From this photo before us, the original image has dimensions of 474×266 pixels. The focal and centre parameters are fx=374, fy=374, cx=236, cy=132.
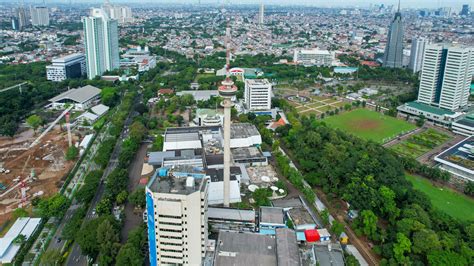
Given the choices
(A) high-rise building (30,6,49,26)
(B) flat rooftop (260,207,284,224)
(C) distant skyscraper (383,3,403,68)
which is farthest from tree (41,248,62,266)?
(A) high-rise building (30,6,49,26)

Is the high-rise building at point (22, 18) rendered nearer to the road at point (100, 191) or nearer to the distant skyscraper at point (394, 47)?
the road at point (100, 191)

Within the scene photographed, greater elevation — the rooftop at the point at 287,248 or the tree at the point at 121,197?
the rooftop at the point at 287,248

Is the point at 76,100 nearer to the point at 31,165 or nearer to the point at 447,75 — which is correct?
the point at 31,165

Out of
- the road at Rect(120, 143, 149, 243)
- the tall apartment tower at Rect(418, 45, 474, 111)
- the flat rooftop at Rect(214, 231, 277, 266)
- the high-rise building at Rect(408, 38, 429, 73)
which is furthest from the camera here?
the high-rise building at Rect(408, 38, 429, 73)

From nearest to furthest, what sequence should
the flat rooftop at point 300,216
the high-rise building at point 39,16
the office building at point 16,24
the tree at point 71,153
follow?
the flat rooftop at point 300,216 → the tree at point 71,153 → the office building at point 16,24 → the high-rise building at point 39,16

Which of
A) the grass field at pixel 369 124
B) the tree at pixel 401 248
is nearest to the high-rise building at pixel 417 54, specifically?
the grass field at pixel 369 124

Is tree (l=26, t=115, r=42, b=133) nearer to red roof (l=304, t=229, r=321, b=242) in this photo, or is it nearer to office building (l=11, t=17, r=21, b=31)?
red roof (l=304, t=229, r=321, b=242)
